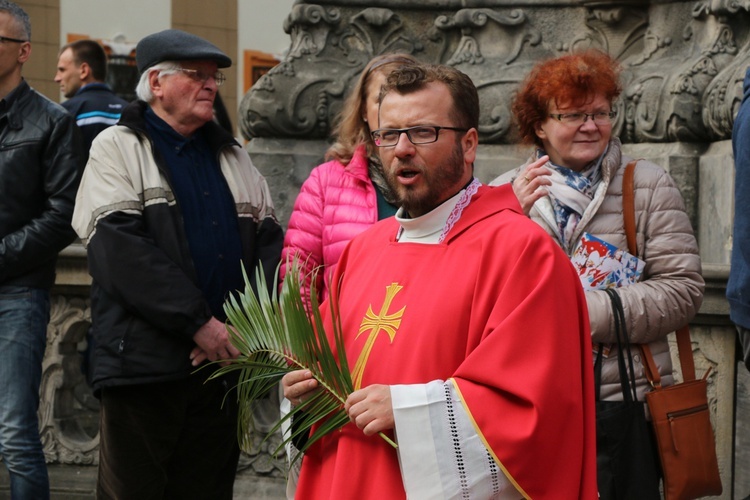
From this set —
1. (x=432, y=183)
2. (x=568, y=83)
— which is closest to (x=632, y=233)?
(x=568, y=83)

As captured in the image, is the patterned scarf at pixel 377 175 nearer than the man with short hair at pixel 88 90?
Yes

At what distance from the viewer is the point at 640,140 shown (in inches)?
288

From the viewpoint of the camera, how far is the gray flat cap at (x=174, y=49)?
5426 mm

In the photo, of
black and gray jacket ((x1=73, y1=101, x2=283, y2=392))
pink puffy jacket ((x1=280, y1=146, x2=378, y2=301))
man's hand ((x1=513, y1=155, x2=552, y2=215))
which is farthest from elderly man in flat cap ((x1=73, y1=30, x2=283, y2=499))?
man's hand ((x1=513, y1=155, x2=552, y2=215))

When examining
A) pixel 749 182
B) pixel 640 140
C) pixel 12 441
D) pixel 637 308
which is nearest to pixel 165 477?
pixel 12 441

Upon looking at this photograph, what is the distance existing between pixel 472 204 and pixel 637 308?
3.60 feet

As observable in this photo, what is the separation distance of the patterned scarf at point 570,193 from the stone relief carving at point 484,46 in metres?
2.31

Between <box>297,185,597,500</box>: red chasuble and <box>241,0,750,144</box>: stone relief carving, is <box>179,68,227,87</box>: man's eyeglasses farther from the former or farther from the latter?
<box>241,0,750,144</box>: stone relief carving

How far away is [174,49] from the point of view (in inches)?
214

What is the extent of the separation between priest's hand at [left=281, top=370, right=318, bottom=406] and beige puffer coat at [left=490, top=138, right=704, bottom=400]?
123 centimetres

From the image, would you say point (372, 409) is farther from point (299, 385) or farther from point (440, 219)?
point (440, 219)

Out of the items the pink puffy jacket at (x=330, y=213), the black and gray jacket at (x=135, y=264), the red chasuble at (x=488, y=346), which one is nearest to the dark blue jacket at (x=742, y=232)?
the red chasuble at (x=488, y=346)

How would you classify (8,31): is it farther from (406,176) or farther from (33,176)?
→ (406,176)

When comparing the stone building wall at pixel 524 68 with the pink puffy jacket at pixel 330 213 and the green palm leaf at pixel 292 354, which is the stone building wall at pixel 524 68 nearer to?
the pink puffy jacket at pixel 330 213
